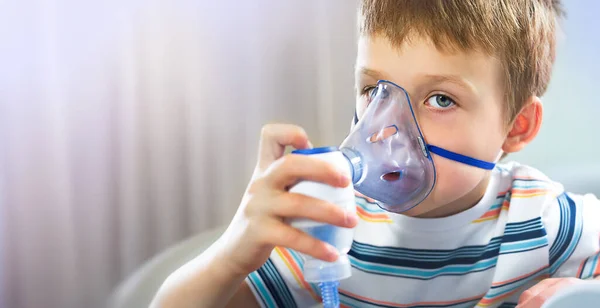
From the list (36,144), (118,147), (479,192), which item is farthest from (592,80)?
(36,144)

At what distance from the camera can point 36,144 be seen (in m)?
0.79

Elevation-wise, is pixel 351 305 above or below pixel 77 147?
below

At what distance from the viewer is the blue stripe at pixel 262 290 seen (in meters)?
0.85

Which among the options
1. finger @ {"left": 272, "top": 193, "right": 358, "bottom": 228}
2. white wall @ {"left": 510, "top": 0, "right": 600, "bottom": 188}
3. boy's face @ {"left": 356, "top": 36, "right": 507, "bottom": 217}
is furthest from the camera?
white wall @ {"left": 510, "top": 0, "right": 600, "bottom": 188}

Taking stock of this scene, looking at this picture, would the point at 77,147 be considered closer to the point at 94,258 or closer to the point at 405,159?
the point at 94,258

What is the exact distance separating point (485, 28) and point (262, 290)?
18.2 inches

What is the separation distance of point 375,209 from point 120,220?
374 mm

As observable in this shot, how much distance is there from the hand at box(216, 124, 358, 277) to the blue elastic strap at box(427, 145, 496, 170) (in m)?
0.22

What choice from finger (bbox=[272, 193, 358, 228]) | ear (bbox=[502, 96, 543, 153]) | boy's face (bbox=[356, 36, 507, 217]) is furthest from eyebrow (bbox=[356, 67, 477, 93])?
finger (bbox=[272, 193, 358, 228])

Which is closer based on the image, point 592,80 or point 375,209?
point 375,209

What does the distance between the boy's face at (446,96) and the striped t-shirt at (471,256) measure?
7 cm

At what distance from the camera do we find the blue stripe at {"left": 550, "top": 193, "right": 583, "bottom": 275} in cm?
89

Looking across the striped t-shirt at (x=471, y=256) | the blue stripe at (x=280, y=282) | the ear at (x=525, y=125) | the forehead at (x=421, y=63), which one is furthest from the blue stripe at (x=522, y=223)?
the blue stripe at (x=280, y=282)

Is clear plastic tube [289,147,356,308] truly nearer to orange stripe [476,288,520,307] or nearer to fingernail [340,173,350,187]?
fingernail [340,173,350,187]
